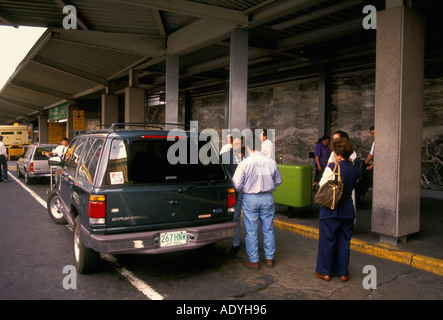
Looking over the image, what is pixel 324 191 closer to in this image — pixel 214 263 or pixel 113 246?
pixel 214 263

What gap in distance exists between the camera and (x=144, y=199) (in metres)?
4.27

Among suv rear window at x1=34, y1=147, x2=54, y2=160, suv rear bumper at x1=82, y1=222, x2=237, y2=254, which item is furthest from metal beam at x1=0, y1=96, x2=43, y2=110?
suv rear bumper at x1=82, y1=222, x2=237, y2=254

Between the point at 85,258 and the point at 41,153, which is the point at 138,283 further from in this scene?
the point at 41,153

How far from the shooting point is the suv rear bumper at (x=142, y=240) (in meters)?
4.04

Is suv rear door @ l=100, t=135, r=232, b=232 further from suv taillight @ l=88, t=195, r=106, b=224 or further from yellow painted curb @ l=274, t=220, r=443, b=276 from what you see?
yellow painted curb @ l=274, t=220, r=443, b=276

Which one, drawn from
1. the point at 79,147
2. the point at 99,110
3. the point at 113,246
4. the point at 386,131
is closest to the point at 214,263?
the point at 113,246

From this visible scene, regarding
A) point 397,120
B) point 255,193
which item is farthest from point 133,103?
point 397,120

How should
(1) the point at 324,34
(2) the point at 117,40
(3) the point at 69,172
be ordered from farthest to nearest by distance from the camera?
(2) the point at 117,40
(1) the point at 324,34
(3) the point at 69,172

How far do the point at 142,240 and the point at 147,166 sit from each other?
3.02ft

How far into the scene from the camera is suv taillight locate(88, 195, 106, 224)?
407cm

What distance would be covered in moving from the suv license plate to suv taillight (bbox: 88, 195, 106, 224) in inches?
27.9
